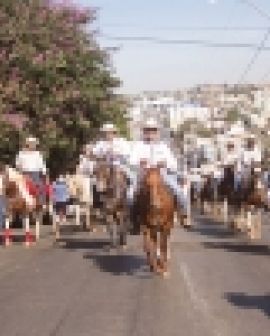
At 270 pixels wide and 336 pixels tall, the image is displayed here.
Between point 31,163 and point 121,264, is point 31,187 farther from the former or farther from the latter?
point 121,264

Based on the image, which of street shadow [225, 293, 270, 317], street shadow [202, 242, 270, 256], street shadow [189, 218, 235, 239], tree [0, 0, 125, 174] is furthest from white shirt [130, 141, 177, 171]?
tree [0, 0, 125, 174]

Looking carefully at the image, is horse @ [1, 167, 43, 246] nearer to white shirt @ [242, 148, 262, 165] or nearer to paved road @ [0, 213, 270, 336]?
paved road @ [0, 213, 270, 336]

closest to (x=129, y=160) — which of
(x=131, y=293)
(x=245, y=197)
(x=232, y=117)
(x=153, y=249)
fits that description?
(x=153, y=249)

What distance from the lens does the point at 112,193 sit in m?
20.1

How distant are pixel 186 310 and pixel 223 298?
115 centimetres

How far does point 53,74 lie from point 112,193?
16642mm

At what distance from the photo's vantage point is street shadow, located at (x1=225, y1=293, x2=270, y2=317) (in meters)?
12.5

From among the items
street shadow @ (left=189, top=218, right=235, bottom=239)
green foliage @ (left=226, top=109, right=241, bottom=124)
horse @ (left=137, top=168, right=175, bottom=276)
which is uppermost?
green foliage @ (left=226, top=109, right=241, bottom=124)

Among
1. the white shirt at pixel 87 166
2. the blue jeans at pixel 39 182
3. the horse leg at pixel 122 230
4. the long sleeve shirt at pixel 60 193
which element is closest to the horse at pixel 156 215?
the horse leg at pixel 122 230

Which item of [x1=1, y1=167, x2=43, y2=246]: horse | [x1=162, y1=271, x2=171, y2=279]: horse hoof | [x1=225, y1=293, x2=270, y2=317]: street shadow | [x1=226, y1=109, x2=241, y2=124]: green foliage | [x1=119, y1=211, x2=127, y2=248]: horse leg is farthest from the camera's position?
[x1=226, y1=109, x2=241, y2=124]: green foliage

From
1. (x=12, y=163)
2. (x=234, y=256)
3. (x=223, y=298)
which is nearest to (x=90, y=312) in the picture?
(x=223, y=298)

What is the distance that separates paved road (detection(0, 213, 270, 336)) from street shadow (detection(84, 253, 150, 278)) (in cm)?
2

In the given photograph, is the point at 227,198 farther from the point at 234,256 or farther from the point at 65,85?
the point at 65,85

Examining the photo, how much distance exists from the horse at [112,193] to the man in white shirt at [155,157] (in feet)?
10.0
